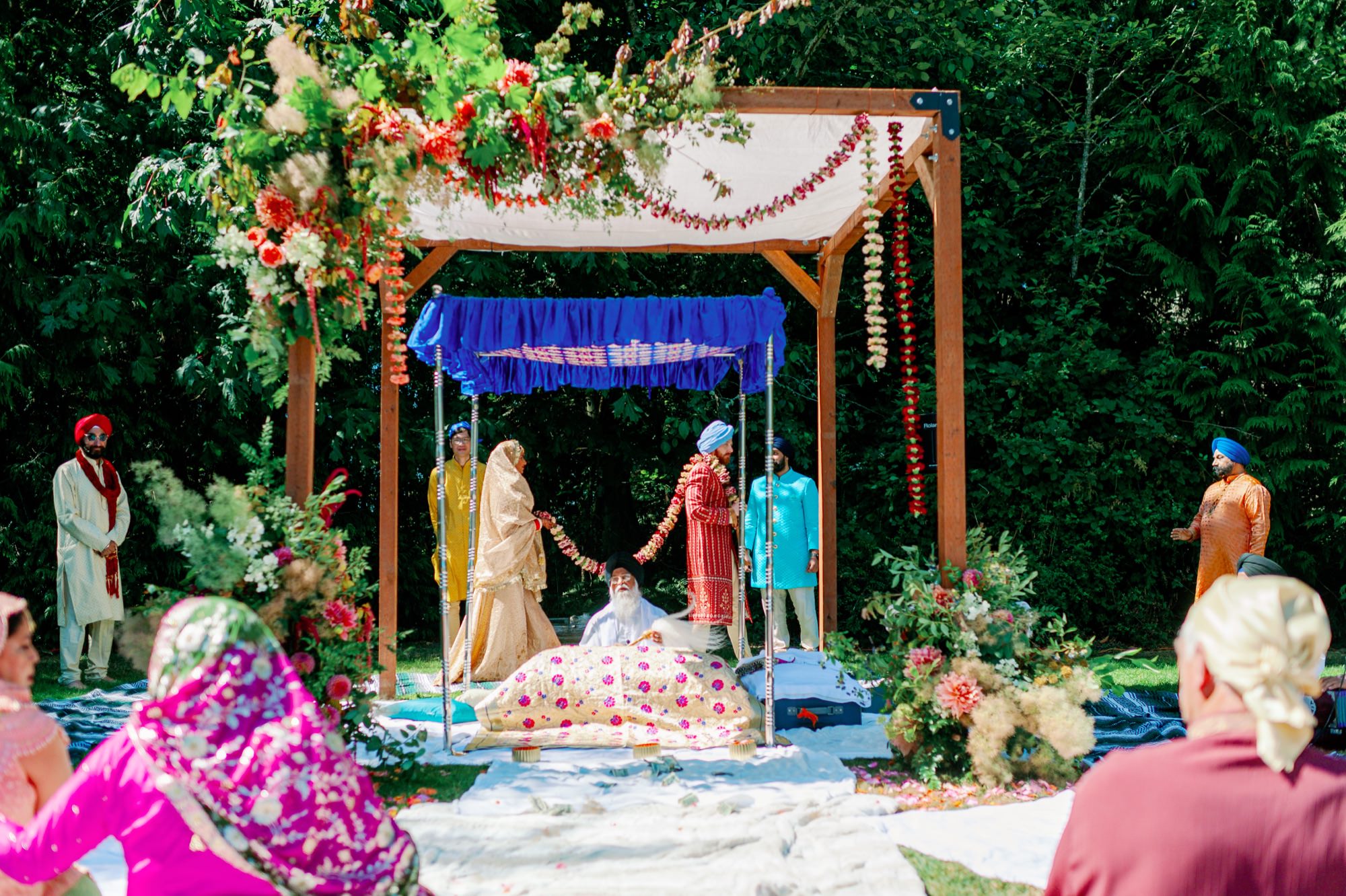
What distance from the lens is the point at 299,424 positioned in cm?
539

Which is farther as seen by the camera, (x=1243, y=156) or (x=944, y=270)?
(x=1243, y=156)

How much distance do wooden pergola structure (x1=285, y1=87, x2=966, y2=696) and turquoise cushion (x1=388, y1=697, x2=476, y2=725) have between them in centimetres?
51

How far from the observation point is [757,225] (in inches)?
321

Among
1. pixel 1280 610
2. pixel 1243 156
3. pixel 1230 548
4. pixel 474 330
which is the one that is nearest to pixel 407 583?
pixel 474 330

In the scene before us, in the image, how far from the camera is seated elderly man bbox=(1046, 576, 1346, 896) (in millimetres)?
1825

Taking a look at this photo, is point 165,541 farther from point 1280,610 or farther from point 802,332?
point 802,332

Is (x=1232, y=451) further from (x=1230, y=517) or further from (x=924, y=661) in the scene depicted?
(x=924, y=661)

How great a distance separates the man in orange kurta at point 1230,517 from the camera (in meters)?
8.24

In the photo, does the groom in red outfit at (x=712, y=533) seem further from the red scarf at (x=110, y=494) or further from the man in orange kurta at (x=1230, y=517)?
the red scarf at (x=110, y=494)

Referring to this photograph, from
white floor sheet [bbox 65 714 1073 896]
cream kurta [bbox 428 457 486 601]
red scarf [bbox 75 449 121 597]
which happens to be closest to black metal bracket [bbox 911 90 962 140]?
white floor sheet [bbox 65 714 1073 896]

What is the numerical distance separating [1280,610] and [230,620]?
6.50 ft

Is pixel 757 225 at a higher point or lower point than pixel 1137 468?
higher

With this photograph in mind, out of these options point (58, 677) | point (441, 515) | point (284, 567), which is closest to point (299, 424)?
point (284, 567)

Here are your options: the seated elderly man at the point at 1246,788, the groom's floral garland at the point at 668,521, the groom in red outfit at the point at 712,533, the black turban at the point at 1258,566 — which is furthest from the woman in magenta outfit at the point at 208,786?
the groom in red outfit at the point at 712,533
